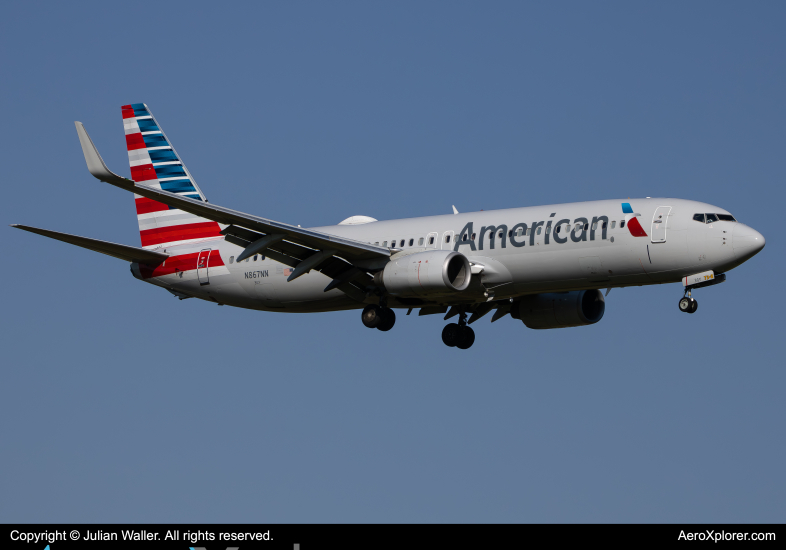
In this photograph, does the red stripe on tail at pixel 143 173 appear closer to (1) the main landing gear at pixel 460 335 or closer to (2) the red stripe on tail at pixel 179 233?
(2) the red stripe on tail at pixel 179 233

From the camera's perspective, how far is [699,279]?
4044 cm

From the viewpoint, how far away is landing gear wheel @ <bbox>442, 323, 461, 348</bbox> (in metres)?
48.8

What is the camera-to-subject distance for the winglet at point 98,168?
37062mm

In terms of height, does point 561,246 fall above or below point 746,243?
above

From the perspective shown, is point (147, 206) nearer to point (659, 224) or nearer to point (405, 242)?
point (405, 242)

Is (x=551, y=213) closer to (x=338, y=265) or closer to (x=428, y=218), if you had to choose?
(x=428, y=218)

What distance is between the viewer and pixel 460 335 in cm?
4866

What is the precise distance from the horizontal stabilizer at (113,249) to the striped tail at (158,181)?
2169 mm

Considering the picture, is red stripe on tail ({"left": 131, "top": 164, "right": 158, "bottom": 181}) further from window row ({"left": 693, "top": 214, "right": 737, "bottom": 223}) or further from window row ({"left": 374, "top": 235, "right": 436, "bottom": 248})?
window row ({"left": 693, "top": 214, "right": 737, "bottom": 223})

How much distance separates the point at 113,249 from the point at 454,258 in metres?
15.1

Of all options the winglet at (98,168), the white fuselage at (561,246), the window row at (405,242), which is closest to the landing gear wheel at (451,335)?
the white fuselage at (561,246)

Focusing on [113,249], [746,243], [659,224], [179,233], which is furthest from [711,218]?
[113,249]
